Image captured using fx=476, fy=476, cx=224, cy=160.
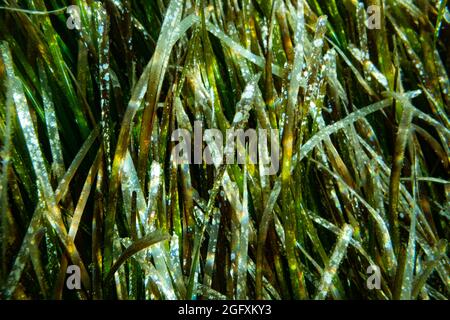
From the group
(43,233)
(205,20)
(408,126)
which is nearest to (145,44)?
(205,20)

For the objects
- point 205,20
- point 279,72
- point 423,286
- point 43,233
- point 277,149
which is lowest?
point 423,286

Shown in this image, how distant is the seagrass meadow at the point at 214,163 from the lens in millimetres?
805

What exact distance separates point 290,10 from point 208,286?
0.56 m

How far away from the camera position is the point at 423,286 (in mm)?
822

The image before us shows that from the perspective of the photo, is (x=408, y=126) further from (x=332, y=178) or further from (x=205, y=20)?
(x=205, y=20)

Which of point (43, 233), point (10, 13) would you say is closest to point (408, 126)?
point (43, 233)

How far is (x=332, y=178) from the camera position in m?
0.90

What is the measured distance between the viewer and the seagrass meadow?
0.81 metres

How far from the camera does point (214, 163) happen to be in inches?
33.4

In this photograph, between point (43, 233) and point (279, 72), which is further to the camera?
point (279, 72)

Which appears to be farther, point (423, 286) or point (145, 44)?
point (145, 44)

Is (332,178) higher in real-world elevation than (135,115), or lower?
lower

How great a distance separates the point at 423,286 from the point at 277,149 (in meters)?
0.35

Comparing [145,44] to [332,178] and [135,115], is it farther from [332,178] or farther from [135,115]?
[332,178]
